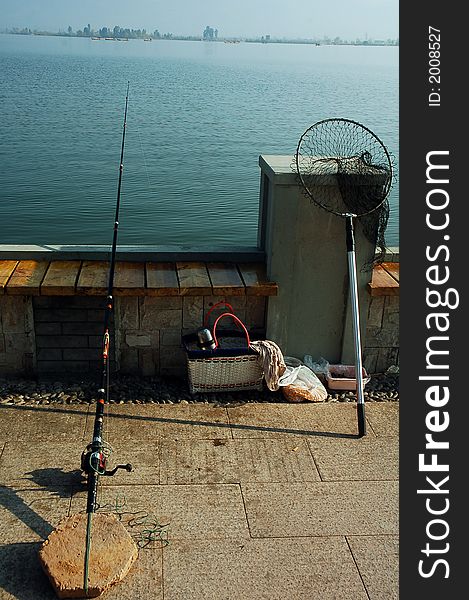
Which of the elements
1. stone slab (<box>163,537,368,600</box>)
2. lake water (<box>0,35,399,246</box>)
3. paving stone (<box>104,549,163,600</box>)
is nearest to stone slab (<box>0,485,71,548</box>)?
paving stone (<box>104,549,163,600</box>)

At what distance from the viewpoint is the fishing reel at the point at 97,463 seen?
12.4ft

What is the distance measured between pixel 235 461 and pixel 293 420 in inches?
24.4

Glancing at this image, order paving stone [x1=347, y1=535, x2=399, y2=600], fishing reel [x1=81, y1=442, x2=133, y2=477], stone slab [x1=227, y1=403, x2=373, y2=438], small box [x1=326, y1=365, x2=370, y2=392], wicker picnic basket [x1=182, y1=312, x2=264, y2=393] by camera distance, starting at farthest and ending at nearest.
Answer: small box [x1=326, y1=365, x2=370, y2=392], wicker picnic basket [x1=182, y1=312, x2=264, y2=393], stone slab [x1=227, y1=403, x2=373, y2=438], fishing reel [x1=81, y1=442, x2=133, y2=477], paving stone [x1=347, y1=535, x2=399, y2=600]

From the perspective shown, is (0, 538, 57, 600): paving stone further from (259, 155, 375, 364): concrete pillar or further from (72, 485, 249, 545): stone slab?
(259, 155, 375, 364): concrete pillar

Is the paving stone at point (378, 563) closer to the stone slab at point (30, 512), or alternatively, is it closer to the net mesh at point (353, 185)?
the stone slab at point (30, 512)

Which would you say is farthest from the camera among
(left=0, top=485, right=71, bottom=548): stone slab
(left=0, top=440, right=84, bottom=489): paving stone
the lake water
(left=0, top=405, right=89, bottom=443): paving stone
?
the lake water

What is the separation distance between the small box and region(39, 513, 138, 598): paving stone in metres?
2.03

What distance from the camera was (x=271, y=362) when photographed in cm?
496

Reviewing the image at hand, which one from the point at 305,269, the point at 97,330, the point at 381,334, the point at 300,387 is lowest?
the point at 300,387

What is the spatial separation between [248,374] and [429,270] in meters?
1.40

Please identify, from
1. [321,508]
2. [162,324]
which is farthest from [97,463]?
[162,324]

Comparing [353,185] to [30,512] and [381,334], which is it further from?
[30,512]

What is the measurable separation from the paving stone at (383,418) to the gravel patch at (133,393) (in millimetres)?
104

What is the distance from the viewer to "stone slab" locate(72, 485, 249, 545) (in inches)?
148
